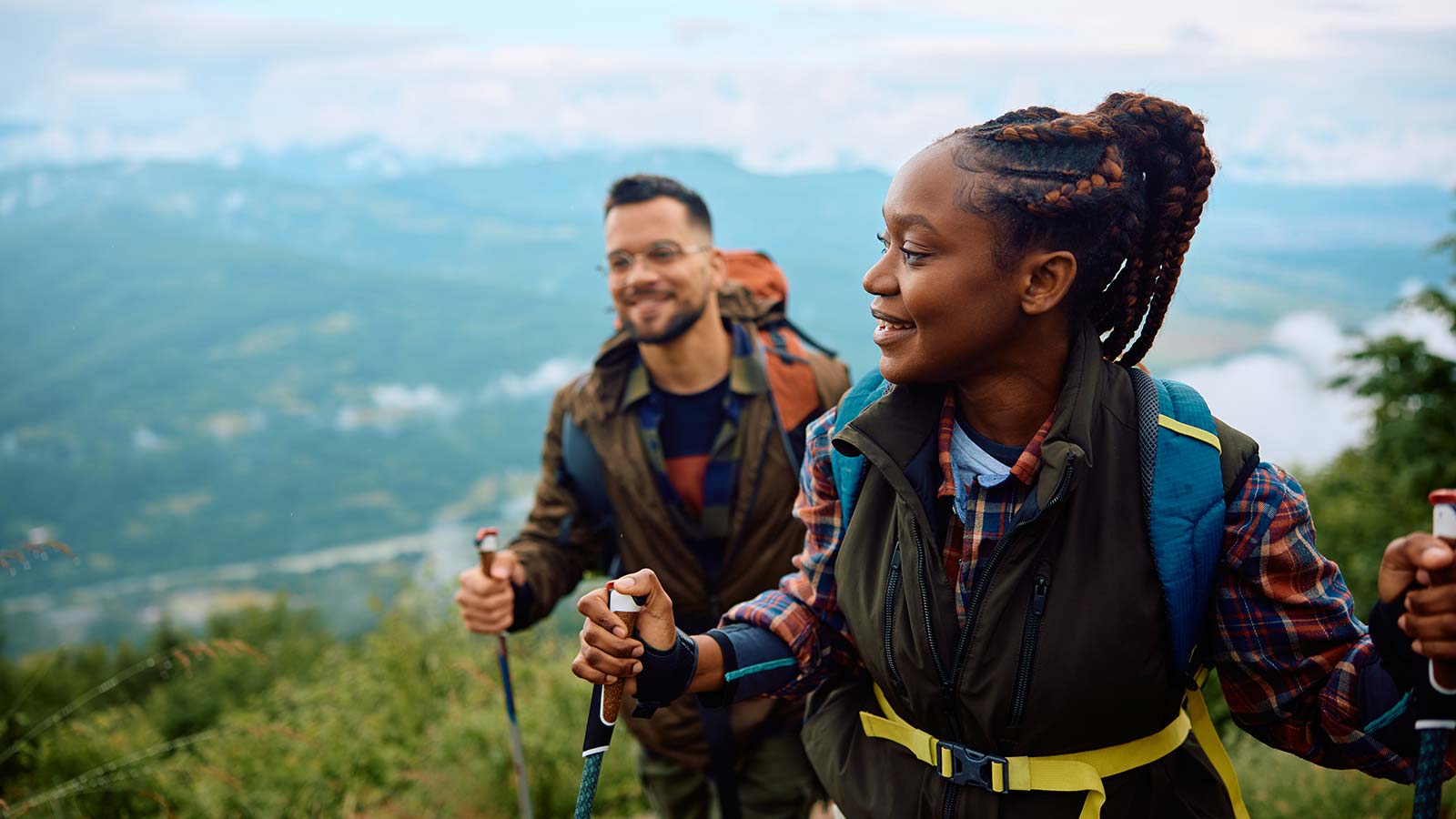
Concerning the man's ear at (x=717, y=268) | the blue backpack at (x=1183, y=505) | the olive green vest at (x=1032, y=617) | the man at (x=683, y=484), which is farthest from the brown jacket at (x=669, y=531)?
the blue backpack at (x=1183, y=505)

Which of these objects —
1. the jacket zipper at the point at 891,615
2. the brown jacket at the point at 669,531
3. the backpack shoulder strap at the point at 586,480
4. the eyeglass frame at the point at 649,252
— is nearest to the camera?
the jacket zipper at the point at 891,615

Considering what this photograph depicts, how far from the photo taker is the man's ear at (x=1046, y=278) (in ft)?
6.54

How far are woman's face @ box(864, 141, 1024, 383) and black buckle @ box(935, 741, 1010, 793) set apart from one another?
73 cm

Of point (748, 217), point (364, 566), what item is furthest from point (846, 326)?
point (364, 566)

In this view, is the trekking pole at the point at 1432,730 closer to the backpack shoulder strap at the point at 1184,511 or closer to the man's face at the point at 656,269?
the backpack shoulder strap at the point at 1184,511

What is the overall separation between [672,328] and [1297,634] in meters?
2.76

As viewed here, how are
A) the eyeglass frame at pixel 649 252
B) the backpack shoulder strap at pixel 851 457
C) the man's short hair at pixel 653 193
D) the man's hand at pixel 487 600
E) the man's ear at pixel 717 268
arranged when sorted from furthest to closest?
1. the man's ear at pixel 717 268
2. the man's short hair at pixel 653 193
3. the eyeglass frame at pixel 649 252
4. the man's hand at pixel 487 600
5. the backpack shoulder strap at pixel 851 457

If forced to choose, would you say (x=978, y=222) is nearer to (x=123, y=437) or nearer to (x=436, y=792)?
(x=436, y=792)

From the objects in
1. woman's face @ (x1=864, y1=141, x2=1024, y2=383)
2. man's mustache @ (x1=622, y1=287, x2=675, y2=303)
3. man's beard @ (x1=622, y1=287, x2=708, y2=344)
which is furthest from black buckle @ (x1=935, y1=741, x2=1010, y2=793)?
man's mustache @ (x1=622, y1=287, x2=675, y2=303)

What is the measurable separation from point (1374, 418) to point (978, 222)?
1238 centimetres

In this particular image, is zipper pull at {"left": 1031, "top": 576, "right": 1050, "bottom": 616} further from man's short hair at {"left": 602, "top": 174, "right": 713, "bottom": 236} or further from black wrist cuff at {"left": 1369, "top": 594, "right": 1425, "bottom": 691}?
man's short hair at {"left": 602, "top": 174, "right": 713, "bottom": 236}

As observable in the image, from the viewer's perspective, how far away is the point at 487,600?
3.68 meters

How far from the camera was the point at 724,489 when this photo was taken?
3.99 meters

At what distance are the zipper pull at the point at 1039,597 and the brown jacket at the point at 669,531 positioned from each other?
2.01 metres
